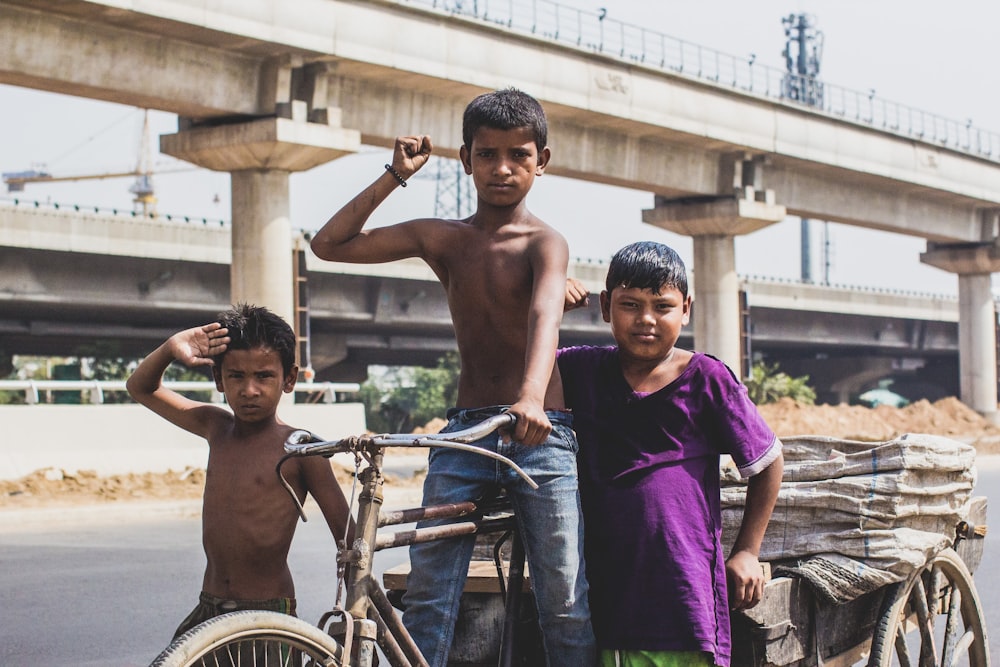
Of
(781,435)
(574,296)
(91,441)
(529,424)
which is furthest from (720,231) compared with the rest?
→ (529,424)

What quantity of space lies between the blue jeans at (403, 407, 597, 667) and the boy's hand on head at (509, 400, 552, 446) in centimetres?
25

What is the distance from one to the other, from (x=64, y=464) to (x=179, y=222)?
16511 mm

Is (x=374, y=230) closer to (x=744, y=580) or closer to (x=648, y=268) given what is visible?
(x=648, y=268)

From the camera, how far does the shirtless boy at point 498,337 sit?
3.37m

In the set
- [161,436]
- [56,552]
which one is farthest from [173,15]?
[56,552]

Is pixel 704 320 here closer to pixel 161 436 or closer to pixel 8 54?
pixel 161 436

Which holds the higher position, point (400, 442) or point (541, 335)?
point (541, 335)

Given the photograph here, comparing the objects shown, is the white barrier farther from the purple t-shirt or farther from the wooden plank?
the purple t-shirt

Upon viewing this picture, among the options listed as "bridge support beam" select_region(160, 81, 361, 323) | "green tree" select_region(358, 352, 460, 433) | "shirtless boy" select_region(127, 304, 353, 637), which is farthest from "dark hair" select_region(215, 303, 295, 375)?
"green tree" select_region(358, 352, 460, 433)

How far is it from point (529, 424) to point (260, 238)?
59.8ft

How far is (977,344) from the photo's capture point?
137ft

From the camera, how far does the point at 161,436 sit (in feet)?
58.4

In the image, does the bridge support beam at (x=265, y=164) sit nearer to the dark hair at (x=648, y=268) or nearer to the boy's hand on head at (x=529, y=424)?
the dark hair at (x=648, y=268)

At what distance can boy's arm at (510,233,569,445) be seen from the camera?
3.10 m
